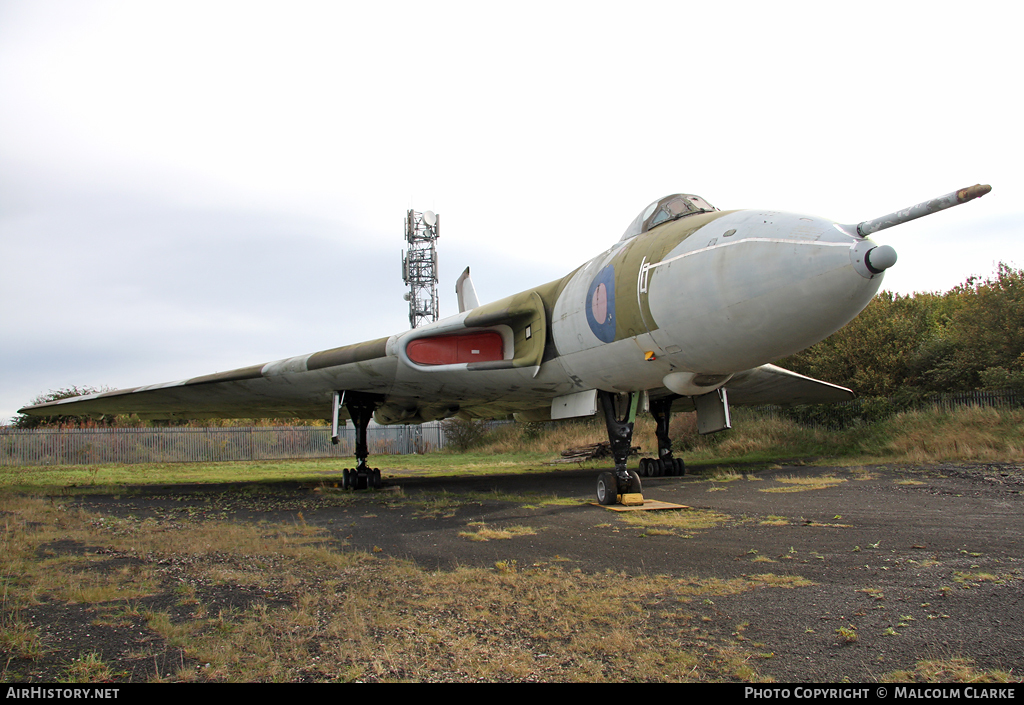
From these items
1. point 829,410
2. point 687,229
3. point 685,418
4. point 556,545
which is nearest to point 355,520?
point 556,545

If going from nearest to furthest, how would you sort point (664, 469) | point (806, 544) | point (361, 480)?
1. point (806, 544)
2. point (361, 480)
3. point (664, 469)

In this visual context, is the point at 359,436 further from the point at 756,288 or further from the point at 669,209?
the point at 756,288

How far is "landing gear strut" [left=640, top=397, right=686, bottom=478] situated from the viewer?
426 inches

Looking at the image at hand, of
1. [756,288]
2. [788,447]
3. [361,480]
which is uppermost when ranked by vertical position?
[756,288]

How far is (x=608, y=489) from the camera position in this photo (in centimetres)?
709

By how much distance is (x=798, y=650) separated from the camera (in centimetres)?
246

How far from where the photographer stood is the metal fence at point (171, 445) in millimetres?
22781

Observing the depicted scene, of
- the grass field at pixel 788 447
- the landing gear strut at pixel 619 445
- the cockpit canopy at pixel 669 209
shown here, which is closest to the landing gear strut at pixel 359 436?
the grass field at pixel 788 447

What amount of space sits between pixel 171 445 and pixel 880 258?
27.6 meters

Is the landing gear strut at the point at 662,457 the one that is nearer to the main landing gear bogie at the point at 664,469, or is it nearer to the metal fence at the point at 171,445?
the main landing gear bogie at the point at 664,469

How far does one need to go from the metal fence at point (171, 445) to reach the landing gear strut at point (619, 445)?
21345 millimetres

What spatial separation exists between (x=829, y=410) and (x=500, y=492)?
42.2 feet

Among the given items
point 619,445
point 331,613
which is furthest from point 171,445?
point 331,613
